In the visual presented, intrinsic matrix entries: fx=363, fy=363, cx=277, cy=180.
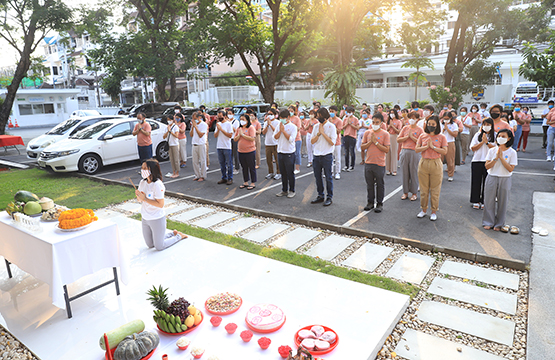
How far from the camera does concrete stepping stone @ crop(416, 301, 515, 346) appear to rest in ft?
11.8

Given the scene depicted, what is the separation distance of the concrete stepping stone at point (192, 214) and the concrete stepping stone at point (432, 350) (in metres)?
4.87

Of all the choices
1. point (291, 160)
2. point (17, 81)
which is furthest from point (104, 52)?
point (291, 160)

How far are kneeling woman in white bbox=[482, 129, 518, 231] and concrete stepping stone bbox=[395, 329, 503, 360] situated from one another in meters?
3.33

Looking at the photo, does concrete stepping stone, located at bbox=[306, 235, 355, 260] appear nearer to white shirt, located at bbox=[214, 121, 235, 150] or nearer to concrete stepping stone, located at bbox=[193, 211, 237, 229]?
concrete stepping stone, located at bbox=[193, 211, 237, 229]

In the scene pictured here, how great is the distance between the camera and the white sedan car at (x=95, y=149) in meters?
11.0

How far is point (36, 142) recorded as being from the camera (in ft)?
46.2

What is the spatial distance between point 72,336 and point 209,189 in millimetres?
5796

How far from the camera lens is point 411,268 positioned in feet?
16.4

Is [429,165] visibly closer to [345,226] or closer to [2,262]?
[345,226]

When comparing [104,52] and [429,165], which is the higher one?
[104,52]

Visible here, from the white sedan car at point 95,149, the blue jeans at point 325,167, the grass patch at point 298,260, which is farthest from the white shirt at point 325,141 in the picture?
the white sedan car at point 95,149

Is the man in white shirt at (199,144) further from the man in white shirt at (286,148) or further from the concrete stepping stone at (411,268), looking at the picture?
the concrete stepping stone at (411,268)

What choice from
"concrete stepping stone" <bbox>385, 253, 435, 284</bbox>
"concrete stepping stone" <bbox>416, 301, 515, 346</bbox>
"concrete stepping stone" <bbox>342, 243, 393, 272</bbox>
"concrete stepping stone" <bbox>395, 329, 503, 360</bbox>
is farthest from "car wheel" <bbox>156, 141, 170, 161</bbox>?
"concrete stepping stone" <bbox>395, 329, 503, 360</bbox>

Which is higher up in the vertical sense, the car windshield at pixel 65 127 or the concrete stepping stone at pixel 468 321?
the car windshield at pixel 65 127
